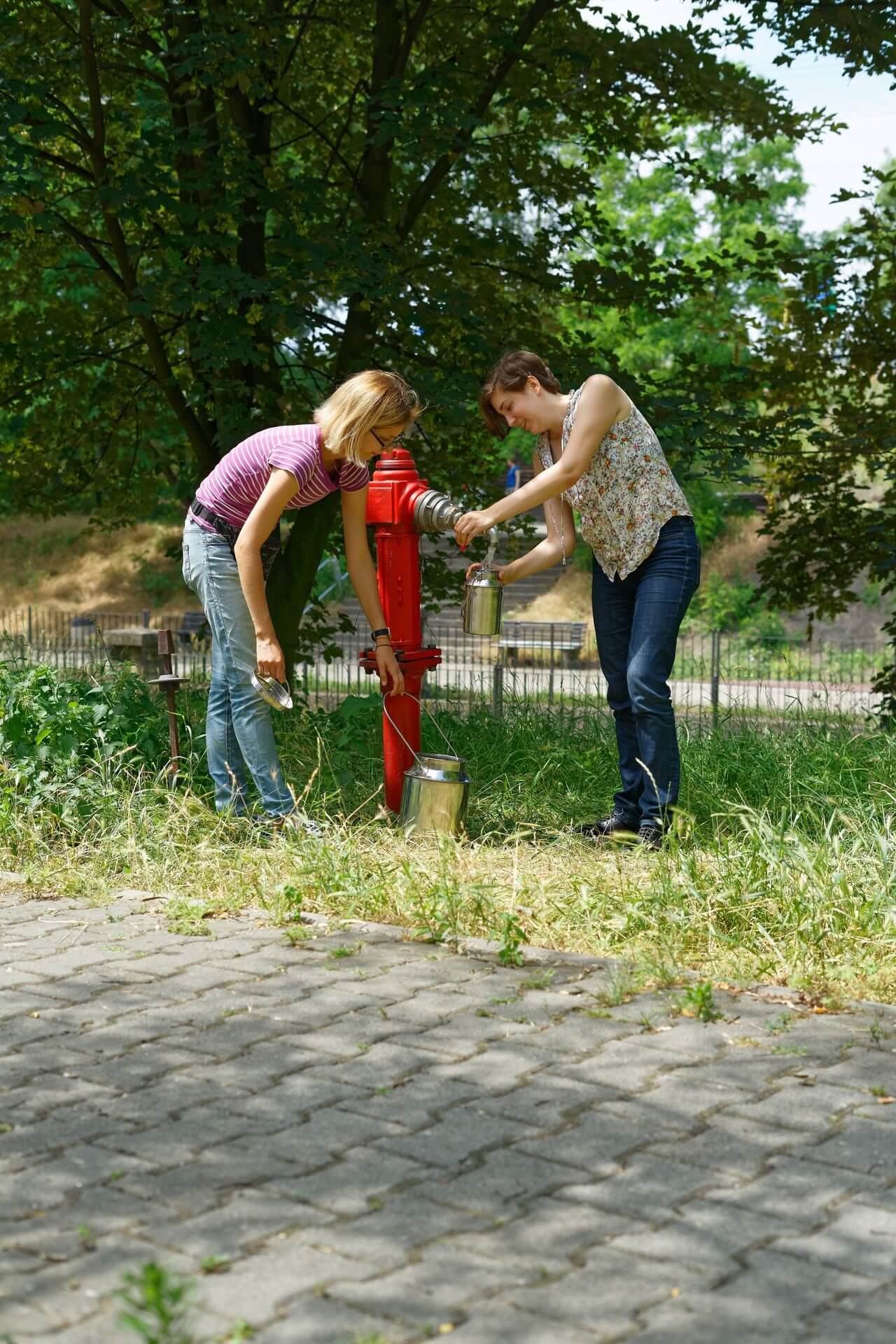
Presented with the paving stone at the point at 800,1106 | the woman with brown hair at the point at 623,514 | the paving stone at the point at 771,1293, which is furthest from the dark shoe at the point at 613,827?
the paving stone at the point at 771,1293

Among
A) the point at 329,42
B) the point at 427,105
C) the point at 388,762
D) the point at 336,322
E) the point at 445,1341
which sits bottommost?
the point at 445,1341

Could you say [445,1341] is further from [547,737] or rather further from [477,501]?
Answer: [477,501]

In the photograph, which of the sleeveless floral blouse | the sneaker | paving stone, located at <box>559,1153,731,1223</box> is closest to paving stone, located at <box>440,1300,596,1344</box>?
paving stone, located at <box>559,1153,731,1223</box>

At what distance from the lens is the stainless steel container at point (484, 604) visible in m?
5.84

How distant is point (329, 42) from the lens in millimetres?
10898

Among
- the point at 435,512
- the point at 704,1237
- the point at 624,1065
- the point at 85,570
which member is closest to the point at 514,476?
the point at 85,570

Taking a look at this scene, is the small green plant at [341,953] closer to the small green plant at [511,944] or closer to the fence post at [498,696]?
the small green plant at [511,944]

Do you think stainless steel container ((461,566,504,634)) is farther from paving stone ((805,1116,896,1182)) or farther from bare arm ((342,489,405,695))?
paving stone ((805,1116,896,1182))

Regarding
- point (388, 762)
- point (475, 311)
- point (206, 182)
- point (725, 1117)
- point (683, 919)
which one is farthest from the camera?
point (475, 311)

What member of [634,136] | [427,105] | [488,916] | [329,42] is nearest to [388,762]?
[488,916]

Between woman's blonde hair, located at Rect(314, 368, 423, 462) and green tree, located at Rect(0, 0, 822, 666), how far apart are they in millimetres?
2562

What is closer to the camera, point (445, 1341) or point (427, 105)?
point (445, 1341)

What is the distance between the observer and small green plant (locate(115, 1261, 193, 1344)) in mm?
2182

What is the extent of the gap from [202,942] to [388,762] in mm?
1899
